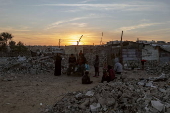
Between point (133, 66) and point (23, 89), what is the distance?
8885mm

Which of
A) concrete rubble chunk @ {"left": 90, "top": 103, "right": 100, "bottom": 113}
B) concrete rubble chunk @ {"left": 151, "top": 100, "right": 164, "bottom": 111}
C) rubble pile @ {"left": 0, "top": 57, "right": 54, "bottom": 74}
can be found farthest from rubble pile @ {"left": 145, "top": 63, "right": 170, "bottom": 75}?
concrete rubble chunk @ {"left": 90, "top": 103, "right": 100, "bottom": 113}

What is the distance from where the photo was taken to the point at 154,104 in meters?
4.24

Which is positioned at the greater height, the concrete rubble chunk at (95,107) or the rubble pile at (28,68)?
the rubble pile at (28,68)

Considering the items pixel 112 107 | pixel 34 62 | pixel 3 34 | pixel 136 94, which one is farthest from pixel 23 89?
pixel 3 34

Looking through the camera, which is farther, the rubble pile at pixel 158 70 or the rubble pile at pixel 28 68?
the rubble pile at pixel 28 68

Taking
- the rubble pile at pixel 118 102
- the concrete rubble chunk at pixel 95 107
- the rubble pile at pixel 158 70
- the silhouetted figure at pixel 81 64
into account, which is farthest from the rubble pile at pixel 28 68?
the concrete rubble chunk at pixel 95 107

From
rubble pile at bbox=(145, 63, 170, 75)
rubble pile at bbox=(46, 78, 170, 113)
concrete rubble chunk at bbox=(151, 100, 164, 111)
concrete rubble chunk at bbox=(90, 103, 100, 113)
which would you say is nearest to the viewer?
concrete rubble chunk at bbox=(151, 100, 164, 111)

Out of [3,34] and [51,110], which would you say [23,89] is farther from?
[3,34]

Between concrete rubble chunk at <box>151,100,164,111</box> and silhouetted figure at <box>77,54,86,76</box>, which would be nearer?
concrete rubble chunk at <box>151,100,164,111</box>

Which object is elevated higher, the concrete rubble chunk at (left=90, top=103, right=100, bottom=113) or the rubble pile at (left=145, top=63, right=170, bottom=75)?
the rubble pile at (left=145, top=63, right=170, bottom=75)

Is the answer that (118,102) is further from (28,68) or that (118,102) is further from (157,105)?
(28,68)

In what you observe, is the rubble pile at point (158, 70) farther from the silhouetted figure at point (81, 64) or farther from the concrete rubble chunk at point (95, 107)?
the concrete rubble chunk at point (95, 107)

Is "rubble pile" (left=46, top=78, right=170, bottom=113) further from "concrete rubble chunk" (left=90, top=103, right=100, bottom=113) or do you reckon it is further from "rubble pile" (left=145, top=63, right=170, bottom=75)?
"rubble pile" (left=145, top=63, right=170, bottom=75)

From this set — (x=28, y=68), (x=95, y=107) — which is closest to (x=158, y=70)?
(x=95, y=107)
